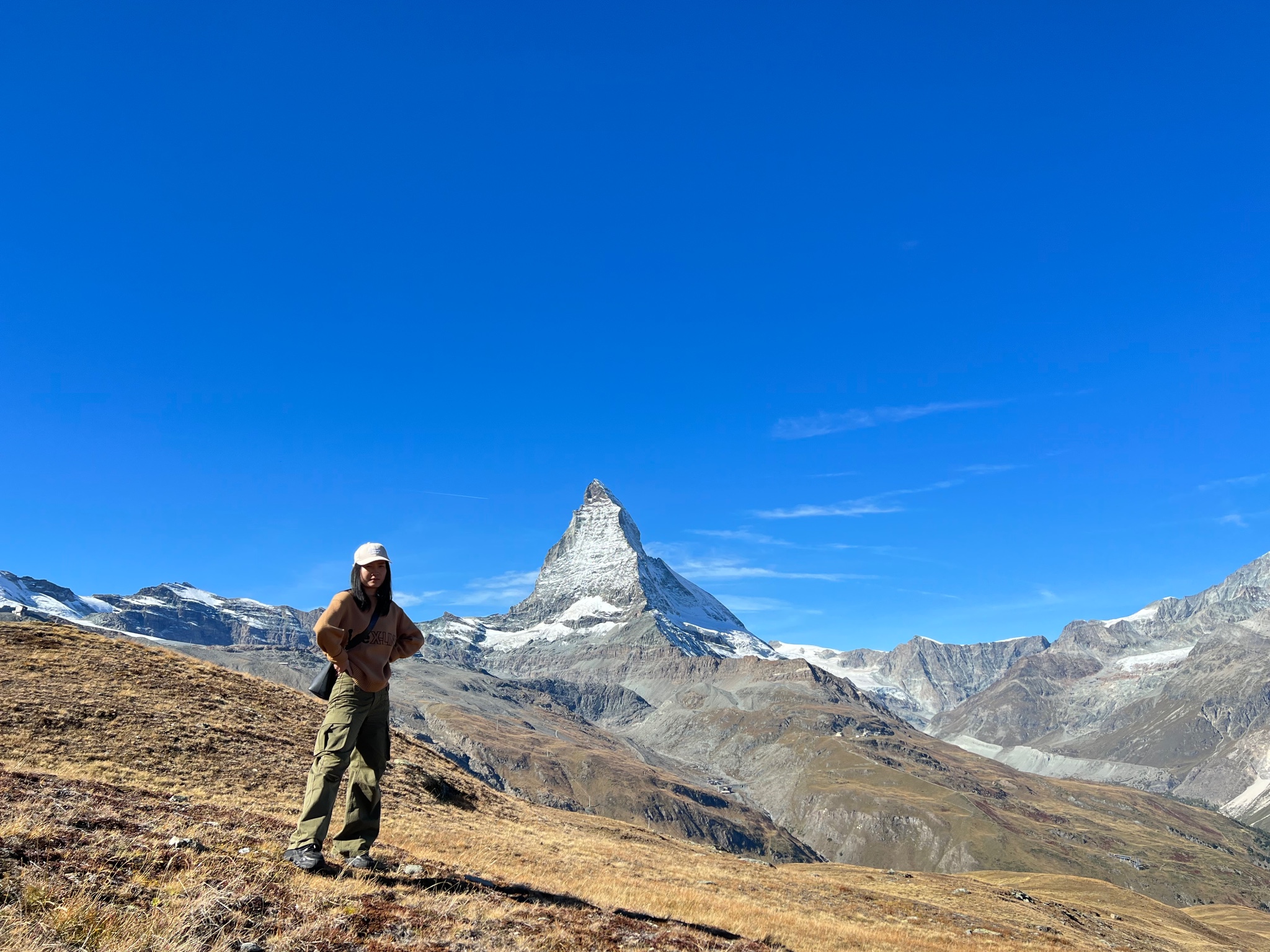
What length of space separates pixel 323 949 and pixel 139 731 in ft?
78.7

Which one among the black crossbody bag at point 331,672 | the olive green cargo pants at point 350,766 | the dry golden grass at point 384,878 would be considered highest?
the black crossbody bag at point 331,672

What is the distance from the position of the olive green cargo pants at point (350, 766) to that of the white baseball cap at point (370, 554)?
1.86m

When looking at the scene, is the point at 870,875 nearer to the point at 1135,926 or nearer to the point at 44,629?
the point at 1135,926

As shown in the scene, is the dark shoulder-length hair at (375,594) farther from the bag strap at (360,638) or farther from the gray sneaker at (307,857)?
the gray sneaker at (307,857)

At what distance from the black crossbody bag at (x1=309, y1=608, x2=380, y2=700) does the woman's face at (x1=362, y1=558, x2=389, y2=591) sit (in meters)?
0.46

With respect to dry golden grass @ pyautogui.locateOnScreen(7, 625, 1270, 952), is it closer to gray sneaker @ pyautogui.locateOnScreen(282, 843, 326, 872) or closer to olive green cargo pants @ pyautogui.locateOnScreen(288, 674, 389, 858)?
gray sneaker @ pyautogui.locateOnScreen(282, 843, 326, 872)

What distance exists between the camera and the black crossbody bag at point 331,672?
1188 cm

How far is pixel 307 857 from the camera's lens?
10891 millimetres

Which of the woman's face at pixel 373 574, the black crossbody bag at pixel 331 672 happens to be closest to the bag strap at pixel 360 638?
the black crossbody bag at pixel 331 672

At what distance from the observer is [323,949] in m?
7.94

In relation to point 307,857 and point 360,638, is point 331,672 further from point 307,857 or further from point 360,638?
point 307,857

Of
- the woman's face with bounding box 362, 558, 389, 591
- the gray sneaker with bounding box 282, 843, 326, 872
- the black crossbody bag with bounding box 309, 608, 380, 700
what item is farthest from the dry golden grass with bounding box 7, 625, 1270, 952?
the woman's face with bounding box 362, 558, 389, 591

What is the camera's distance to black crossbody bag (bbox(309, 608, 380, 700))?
11.9 meters

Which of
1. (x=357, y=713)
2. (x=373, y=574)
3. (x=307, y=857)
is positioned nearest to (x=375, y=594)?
(x=373, y=574)
